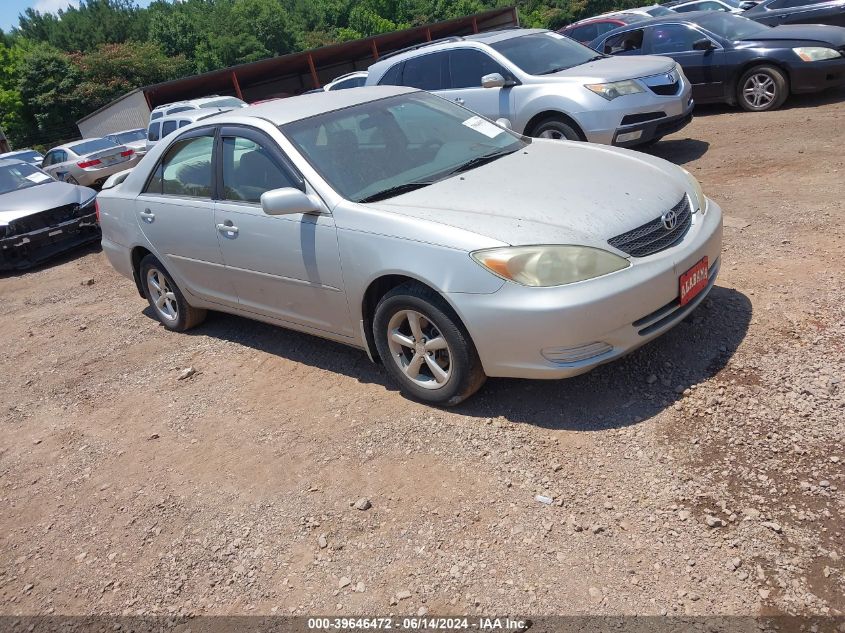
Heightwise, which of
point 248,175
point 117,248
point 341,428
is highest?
point 248,175

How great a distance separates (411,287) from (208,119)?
2.41 metres

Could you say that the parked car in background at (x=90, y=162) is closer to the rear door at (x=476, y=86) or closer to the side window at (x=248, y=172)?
the rear door at (x=476, y=86)

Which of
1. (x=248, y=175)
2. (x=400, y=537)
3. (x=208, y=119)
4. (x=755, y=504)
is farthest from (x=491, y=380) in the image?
(x=208, y=119)

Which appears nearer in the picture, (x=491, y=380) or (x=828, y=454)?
(x=828, y=454)

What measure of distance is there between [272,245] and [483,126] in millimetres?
1693

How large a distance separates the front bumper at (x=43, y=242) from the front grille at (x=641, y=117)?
→ 292 inches

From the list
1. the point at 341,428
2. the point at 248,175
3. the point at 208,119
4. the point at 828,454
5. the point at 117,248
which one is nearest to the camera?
the point at 828,454

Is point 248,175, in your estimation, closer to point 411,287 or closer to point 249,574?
point 411,287

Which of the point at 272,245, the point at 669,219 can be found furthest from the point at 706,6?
the point at 272,245

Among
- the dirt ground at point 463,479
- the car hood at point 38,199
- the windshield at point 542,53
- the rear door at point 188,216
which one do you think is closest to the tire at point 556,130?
the windshield at point 542,53

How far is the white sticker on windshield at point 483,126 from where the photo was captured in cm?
503

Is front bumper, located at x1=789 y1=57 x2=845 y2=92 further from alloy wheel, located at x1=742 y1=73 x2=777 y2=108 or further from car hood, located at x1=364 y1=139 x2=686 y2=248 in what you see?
car hood, located at x1=364 y1=139 x2=686 y2=248

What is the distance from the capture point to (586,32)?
1744 centimetres

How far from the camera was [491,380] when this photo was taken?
422 centimetres
